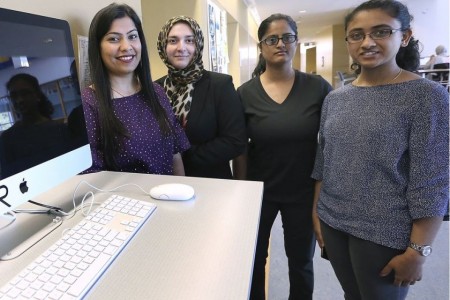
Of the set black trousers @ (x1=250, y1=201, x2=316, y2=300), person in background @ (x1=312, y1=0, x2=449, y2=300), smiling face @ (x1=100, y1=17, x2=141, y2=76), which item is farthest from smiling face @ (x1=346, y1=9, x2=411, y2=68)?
smiling face @ (x1=100, y1=17, x2=141, y2=76)

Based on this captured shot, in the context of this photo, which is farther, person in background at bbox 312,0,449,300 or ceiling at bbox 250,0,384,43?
ceiling at bbox 250,0,384,43

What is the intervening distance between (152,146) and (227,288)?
0.69m

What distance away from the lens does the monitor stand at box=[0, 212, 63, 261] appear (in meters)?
0.60

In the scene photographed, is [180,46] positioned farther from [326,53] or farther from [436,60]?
[326,53]

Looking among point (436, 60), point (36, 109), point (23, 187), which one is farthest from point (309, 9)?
point (23, 187)

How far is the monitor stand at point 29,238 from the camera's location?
0.60 m

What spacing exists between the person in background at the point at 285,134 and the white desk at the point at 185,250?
46 centimetres

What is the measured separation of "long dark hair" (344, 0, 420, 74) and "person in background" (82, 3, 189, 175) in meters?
0.74

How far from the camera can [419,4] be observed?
27.5 ft

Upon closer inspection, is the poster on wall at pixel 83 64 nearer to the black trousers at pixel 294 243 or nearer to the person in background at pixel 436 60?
the black trousers at pixel 294 243

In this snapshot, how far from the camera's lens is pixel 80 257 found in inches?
21.9

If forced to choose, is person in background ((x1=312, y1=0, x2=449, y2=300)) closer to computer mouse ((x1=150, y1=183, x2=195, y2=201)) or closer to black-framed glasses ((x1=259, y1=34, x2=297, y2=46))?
black-framed glasses ((x1=259, y1=34, x2=297, y2=46))

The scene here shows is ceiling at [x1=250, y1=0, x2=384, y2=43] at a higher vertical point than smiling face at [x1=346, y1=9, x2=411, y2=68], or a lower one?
higher

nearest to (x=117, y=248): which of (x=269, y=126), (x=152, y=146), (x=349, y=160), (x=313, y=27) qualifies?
(x=152, y=146)
